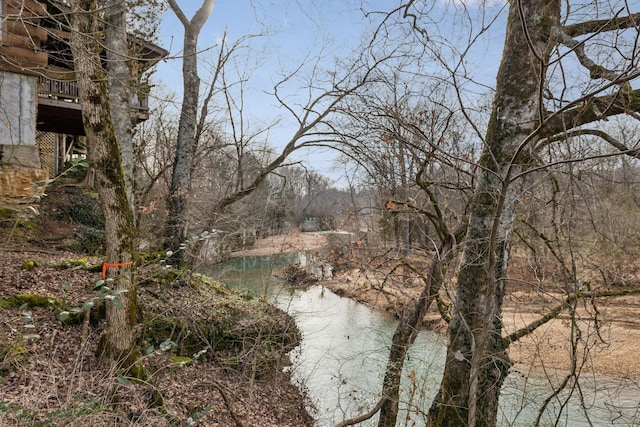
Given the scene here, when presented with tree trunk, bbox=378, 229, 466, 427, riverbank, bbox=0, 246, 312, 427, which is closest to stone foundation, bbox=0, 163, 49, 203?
riverbank, bbox=0, 246, 312, 427

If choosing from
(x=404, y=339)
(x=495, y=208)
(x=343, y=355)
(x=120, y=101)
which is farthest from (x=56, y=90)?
(x=495, y=208)

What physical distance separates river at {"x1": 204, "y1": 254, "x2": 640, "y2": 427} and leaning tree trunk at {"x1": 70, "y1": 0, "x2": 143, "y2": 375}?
291cm

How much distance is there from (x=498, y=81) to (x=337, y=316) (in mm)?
9824

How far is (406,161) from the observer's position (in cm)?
581

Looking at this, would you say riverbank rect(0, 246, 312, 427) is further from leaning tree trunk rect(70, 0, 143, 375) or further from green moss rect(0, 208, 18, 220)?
green moss rect(0, 208, 18, 220)

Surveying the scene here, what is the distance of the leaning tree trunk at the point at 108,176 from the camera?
381 centimetres

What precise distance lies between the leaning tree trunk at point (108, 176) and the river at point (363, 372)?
291 centimetres

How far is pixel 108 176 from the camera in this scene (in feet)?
13.0

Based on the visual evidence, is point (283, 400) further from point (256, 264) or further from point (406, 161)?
point (256, 264)

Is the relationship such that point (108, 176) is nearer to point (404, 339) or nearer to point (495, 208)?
point (495, 208)

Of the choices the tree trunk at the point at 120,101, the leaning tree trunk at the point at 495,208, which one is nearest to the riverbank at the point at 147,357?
the tree trunk at the point at 120,101

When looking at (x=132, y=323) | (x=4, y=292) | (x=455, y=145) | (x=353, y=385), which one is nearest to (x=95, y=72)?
(x=132, y=323)

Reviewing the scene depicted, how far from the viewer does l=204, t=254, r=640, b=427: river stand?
Result: 5.43 metres

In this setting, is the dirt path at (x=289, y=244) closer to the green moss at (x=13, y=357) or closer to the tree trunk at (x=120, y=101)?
the tree trunk at (x=120, y=101)
